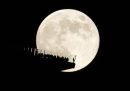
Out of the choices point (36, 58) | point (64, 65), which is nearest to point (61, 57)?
point (64, 65)

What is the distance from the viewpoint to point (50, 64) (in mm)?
16438

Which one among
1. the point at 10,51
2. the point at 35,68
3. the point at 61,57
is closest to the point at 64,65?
the point at 61,57

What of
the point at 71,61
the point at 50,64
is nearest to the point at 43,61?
the point at 50,64

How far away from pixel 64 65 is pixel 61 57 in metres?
0.36

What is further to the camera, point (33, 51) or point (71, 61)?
point (71, 61)

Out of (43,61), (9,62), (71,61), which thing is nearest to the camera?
(9,62)

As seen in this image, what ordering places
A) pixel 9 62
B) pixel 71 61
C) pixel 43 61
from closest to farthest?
pixel 9 62
pixel 43 61
pixel 71 61

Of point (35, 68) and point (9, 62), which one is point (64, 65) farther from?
point (9, 62)

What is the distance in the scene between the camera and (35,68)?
15.9 meters

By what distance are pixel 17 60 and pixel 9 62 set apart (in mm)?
350

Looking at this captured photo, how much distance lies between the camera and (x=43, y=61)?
1614cm

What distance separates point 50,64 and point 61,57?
0.66m

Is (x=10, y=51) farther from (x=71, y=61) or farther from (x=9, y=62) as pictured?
(x=71, y=61)

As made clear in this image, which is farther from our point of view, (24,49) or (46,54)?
(46,54)
